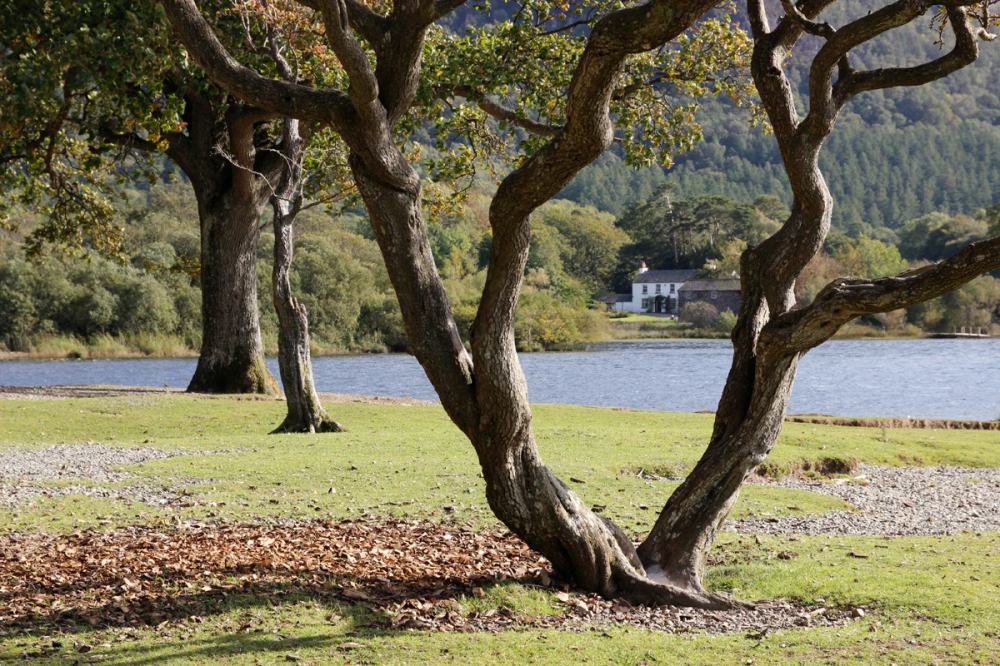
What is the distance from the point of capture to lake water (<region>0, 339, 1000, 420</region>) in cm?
3825

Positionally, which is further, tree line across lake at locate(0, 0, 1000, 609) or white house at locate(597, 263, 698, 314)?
white house at locate(597, 263, 698, 314)

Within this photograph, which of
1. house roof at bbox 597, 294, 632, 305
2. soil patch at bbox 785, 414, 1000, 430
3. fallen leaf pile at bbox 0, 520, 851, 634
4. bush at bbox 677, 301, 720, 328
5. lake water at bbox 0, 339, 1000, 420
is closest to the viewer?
fallen leaf pile at bbox 0, 520, 851, 634

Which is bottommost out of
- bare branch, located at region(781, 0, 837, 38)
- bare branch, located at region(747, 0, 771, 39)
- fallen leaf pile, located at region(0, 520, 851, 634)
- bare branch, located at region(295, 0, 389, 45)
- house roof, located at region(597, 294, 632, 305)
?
fallen leaf pile, located at region(0, 520, 851, 634)

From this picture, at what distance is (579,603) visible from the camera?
7461mm

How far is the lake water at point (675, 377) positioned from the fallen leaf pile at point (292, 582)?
1078 inches

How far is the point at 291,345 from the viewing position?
17422 millimetres

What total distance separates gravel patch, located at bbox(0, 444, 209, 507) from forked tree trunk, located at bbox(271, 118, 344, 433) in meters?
2.68

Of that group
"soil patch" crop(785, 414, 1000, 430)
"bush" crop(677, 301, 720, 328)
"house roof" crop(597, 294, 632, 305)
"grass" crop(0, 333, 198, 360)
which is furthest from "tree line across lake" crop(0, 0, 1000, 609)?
"house roof" crop(597, 294, 632, 305)

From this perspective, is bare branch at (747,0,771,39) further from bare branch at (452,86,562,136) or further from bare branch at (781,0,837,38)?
bare branch at (452,86,562,136)

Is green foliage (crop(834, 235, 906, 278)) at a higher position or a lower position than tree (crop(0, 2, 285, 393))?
higher

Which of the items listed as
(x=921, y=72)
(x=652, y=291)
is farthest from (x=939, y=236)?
(x=921, y=72)

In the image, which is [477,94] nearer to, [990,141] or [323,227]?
[323,227]

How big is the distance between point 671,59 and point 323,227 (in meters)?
80.4

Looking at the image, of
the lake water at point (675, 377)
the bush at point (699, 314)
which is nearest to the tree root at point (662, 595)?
the lake water at point (675, 377)
